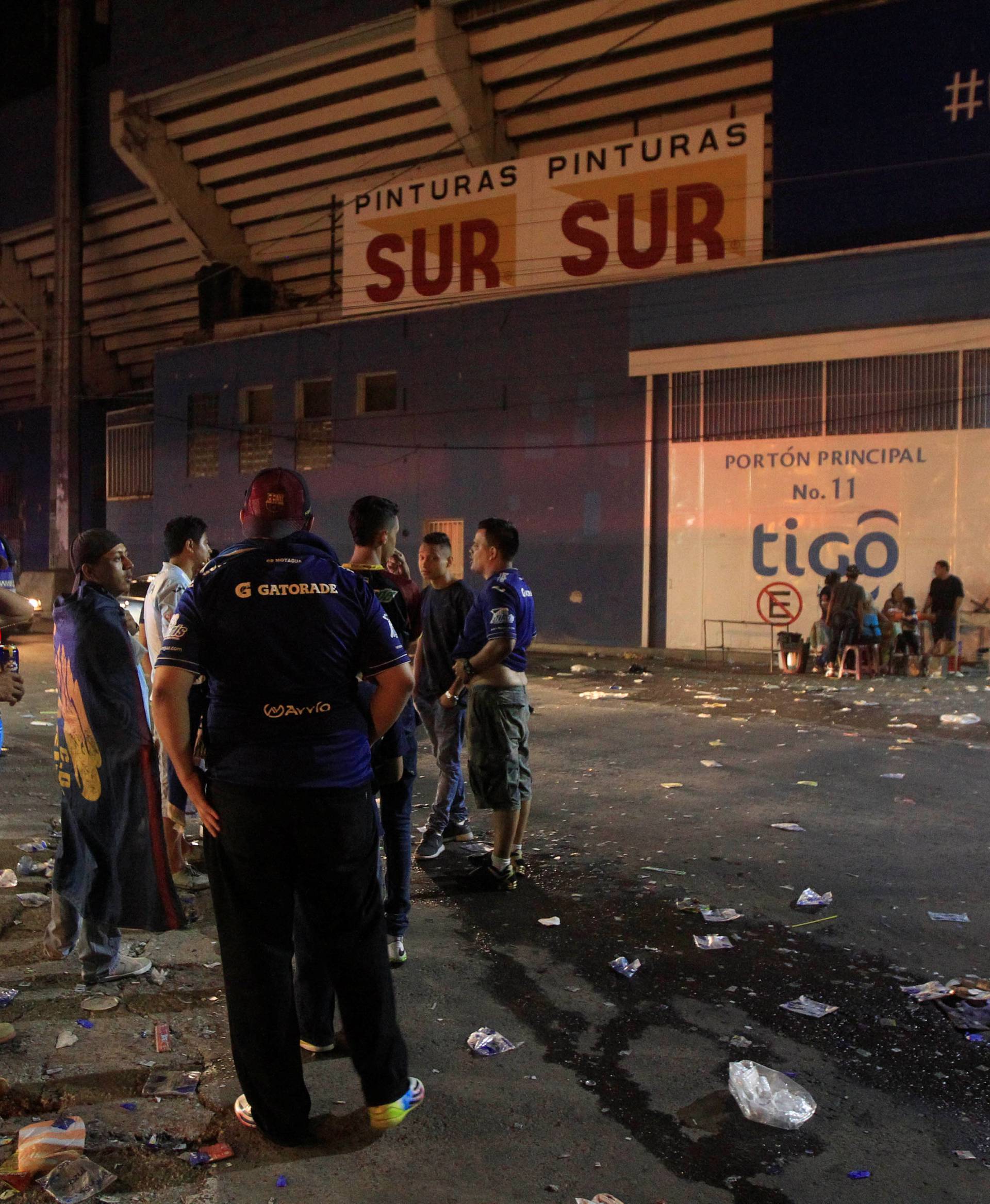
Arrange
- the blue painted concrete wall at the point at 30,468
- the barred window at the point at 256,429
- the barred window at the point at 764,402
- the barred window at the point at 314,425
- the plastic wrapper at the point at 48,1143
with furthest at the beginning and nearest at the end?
the blue painted concrete wall at the point at 30,468 → the barred window at the point at 256,429 → the barred window at the point at 314,425 → the barred window at the point at 764,402 → the plastic wrapper at the point at 48,1143

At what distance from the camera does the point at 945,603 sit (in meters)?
15.3

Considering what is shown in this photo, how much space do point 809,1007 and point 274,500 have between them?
9.46 ft

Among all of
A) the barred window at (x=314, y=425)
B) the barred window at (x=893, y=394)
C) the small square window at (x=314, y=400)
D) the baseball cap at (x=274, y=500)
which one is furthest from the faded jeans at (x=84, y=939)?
the small square window at (x=314, y=400)

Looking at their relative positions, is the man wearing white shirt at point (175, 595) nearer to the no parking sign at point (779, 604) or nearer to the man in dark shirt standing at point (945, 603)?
the man in dark shirt standing at point (945, 603)

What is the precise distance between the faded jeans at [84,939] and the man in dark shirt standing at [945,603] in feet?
45.6

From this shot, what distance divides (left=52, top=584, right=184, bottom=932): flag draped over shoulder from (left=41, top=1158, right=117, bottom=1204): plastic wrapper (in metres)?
1.22

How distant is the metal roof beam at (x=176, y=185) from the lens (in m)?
23.9

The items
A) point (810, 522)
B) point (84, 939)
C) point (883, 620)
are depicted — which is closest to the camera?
point (84, 939)

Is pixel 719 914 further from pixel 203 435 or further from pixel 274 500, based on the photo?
pixel 203 435

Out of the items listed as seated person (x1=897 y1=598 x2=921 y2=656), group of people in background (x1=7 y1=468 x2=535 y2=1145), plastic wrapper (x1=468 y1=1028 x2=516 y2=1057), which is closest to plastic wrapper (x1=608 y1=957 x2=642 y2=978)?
plastic wrapper (x1=468 y1=1028 x2=516 y2=1057)

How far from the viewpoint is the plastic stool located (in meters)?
14.8

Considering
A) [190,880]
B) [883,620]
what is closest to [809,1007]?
[190,880]

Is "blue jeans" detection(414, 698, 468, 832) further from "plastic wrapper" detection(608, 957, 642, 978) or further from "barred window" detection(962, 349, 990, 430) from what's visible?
"barred window" detection(962, 349, 990, 430)

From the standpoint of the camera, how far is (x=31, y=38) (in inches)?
1211
